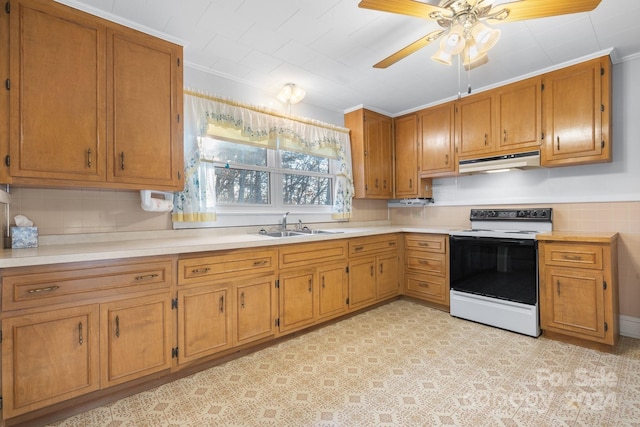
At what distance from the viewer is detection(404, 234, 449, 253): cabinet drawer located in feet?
11.3

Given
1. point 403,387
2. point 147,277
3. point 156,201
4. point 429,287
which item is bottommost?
point 403,387

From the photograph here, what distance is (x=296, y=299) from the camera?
2.72 m

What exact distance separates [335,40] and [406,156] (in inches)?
84.0

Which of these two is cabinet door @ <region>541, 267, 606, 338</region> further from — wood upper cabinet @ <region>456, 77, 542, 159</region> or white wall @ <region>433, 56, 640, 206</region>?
wood upper cabinet @ <region>456, 77, 542, 159</region>

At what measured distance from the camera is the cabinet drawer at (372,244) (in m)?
3.23

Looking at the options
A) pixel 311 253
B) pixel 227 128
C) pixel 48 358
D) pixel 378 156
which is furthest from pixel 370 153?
pixel 48 358

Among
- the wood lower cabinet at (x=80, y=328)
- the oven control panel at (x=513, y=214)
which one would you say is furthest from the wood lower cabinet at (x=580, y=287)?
the wood lower cabinet at (x=80, y=328)

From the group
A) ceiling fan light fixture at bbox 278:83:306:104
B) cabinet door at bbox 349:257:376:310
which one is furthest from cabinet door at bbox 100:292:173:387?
ceiling fan light fixture at bbox 278:83:306:104

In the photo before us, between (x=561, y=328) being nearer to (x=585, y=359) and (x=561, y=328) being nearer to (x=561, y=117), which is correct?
(x=585, y=359)

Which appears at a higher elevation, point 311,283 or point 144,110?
point 144,110

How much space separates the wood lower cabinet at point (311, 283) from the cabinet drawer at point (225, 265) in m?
0.17

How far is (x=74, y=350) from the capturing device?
67.1 inches

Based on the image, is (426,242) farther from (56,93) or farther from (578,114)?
(56,93)

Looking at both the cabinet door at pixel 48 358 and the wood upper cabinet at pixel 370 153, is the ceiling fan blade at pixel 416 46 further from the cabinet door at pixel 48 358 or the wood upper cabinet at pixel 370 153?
the cabinet door at pixel 48 358
